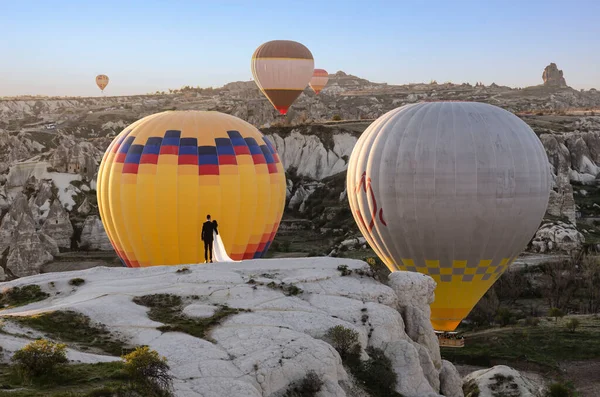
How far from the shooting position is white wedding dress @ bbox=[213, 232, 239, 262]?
26.2 meters

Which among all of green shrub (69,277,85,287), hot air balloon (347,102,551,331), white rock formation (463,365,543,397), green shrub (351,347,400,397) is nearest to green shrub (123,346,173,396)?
green shrub (351,347,400,397)

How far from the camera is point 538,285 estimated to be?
46.2 meters

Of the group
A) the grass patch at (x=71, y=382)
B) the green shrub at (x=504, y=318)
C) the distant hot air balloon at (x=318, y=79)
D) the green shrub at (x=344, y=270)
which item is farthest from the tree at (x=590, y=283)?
the distant hot air balloon at (x=318, y=79)

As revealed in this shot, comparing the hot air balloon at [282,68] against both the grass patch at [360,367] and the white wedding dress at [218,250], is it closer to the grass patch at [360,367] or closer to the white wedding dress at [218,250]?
the white wedding dress at [218,250]

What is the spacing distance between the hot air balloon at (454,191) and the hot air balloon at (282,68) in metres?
47.2

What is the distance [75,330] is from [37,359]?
3026 millimetres

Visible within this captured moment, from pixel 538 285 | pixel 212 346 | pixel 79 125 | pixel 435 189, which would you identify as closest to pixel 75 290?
pixel 212 346

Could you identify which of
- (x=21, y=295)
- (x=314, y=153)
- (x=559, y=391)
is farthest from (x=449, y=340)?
(x=314, y=153)

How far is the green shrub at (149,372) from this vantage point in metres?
14.7

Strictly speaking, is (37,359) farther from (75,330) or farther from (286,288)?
(286,288)

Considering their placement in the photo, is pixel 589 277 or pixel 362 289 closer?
pixel 362 289

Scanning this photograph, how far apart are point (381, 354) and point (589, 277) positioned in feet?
96.6

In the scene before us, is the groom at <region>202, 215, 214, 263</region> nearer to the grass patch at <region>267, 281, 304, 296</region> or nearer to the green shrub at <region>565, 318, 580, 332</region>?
the grass patch at <region>267, 281, 304, 296</region>

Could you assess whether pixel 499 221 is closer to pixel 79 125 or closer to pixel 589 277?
pixel 589 277
